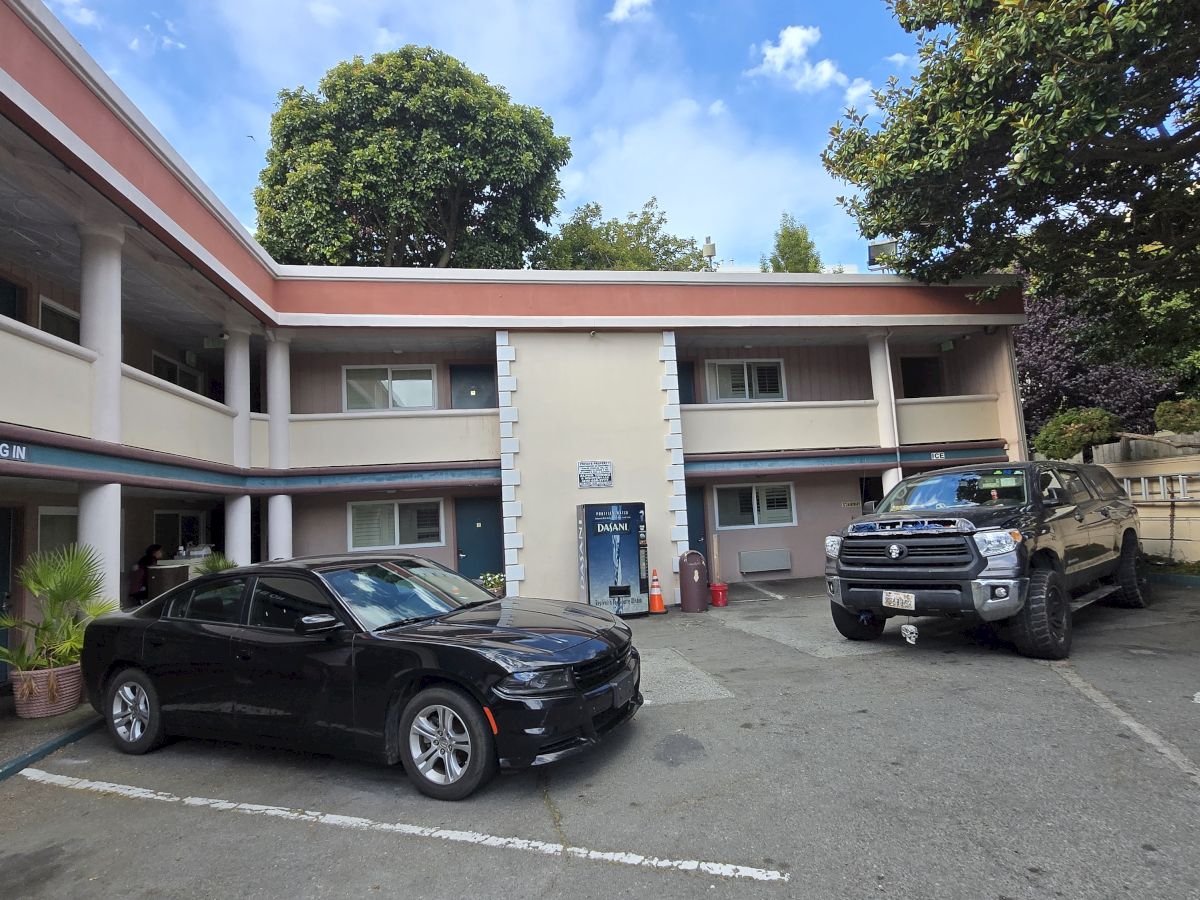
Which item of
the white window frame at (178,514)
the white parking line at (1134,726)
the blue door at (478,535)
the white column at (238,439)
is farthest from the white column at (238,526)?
the white parking line at (1134,726)

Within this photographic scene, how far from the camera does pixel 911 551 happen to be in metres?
7.06

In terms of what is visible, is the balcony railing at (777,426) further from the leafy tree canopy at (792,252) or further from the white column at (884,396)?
the leafy tree canopy at (792,252)

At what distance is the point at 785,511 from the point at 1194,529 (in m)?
6.84

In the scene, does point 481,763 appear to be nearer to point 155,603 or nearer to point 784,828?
point 784,828

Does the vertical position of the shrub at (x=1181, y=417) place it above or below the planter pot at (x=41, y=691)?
above

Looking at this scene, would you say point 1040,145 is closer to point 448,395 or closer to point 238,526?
point 448,395

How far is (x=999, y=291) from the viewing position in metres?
14.2

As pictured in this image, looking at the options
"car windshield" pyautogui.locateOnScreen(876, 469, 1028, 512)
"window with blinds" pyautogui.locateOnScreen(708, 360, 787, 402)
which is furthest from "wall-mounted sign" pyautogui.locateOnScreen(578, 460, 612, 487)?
"car windshield" pyautogui.locateOnScreen(876, 469, 1028, 512)

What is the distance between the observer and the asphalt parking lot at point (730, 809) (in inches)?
131

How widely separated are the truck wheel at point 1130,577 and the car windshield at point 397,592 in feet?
27.4

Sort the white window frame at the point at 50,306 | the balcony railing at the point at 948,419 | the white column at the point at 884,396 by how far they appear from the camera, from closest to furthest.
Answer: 1. the white window frame at the point at 50,306
2. the white column at the point at 884,396
3. the balcony railing at the point at 948,419

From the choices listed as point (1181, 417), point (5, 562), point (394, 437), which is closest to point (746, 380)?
point (394, 437)

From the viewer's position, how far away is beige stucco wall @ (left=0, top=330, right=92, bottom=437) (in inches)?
256

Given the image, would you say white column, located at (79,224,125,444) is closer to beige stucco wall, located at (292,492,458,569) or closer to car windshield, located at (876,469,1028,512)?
beige stucco wall, located at (292,492,458,569)
